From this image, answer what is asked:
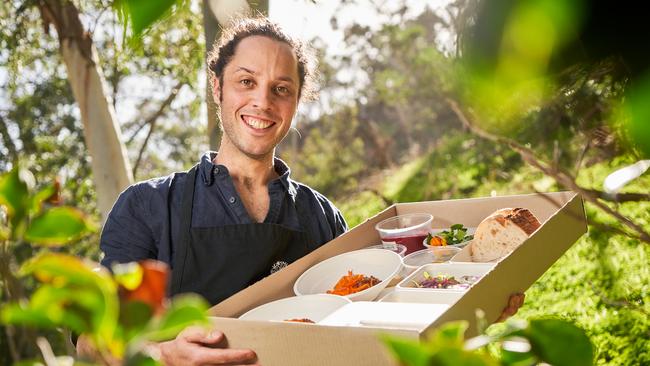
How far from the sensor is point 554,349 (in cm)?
31

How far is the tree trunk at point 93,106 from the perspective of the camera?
4.59 m

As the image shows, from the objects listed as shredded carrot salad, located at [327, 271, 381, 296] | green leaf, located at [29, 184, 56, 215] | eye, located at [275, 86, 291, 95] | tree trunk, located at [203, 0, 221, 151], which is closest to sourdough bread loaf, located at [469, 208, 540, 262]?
shredded carrot salad, located at [327, 271, 381, 296]

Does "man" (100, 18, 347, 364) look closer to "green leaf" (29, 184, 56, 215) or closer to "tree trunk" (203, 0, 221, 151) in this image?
"tree trunk" (203, 0, 221, 151)

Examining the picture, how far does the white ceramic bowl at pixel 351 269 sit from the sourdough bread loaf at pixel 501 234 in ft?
0.79

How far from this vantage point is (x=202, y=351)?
1148 mm

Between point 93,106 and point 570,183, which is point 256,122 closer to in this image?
point 570,183

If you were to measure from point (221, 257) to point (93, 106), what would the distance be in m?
2.87

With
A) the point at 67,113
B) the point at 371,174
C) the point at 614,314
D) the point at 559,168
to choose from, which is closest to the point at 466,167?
the point at 614,314

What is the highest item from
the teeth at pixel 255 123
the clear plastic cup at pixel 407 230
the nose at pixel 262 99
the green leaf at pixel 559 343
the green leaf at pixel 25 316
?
the nose at pixel 262 99

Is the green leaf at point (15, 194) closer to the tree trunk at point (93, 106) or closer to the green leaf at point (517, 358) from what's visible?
the green leaf at point (517, 358)

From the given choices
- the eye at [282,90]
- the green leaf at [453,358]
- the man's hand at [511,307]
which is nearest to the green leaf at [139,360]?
the green leaf at [453,358]

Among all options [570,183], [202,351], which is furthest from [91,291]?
[202,351]

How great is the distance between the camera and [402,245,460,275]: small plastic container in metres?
1.93

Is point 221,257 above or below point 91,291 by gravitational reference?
below
